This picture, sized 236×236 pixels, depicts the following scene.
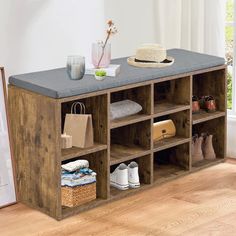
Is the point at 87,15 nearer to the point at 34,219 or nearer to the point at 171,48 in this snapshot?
the point at 171,48

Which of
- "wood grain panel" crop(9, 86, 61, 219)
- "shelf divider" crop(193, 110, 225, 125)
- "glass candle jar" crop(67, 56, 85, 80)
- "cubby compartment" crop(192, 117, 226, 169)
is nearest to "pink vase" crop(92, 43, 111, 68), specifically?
"glass candle jar" crop(67, 56, 85, 80)

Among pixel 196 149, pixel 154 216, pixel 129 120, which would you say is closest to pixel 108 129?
pixel 129 120

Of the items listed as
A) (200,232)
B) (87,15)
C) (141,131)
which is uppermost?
(87,15)

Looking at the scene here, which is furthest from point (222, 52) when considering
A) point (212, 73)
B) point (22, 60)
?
point (22, 60)

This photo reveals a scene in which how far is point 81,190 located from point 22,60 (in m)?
0.89

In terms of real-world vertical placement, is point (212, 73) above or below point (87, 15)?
below

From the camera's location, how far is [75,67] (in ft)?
12.0

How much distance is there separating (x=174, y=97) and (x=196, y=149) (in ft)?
1.38

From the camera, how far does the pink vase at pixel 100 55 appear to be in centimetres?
391

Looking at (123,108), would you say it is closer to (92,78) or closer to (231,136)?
(92,78)

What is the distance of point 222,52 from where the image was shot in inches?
186

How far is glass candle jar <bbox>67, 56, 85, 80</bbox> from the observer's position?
3.67 meters

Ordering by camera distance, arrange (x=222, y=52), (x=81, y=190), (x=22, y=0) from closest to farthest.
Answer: (x=81, y=190) → (x=22, y=0) → (x=222, y=52)

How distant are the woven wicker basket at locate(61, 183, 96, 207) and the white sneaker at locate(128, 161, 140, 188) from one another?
0.97 feet
